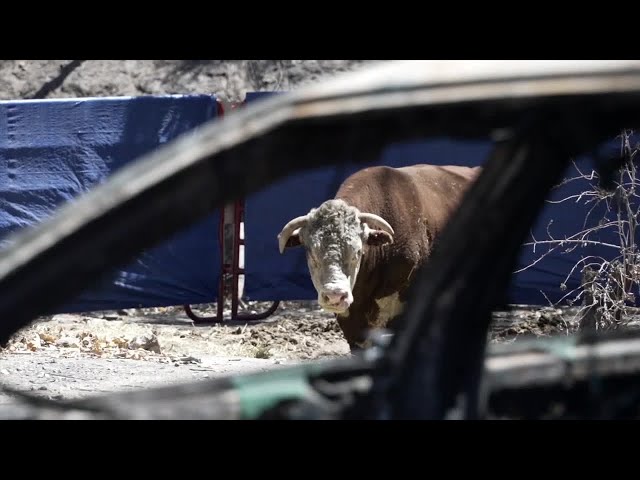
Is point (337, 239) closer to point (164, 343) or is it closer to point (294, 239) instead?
point (294, 239)

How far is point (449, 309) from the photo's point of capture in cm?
216

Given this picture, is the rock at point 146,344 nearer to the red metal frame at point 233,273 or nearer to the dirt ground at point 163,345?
the dirt ground at point 163,345

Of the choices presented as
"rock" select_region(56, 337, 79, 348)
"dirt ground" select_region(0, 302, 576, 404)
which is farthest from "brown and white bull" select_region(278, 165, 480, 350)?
"rock" select_region(56, 337, 79, 348)

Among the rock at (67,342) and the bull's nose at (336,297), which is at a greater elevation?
the bull's nose at (336,297)

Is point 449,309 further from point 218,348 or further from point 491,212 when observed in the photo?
point 218,348

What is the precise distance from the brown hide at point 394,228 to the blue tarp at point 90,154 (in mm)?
2704

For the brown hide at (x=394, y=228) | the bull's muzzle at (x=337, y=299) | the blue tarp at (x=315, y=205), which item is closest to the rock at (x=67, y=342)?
the blue tarp at (x=315, y=205)

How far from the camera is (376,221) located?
898 cm

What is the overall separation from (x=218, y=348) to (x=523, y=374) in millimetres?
9002

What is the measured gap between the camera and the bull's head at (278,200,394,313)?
866cm

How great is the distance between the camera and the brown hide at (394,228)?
9.14 metres

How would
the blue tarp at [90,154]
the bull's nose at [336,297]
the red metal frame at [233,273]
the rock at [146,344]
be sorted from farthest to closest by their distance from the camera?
the red metal frame at [233,273]
the blue tarp at [90,154]
the rock at [146,344]
the bull's nose at [336,297]

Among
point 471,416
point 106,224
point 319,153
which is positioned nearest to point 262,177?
point 319,153

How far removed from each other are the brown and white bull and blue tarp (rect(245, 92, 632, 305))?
1586 millimetres
